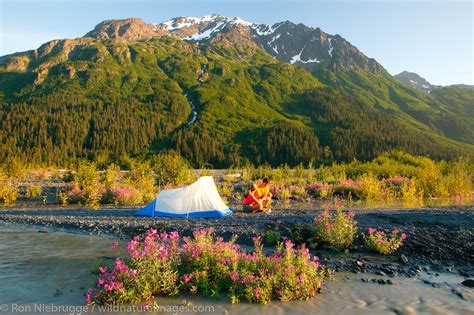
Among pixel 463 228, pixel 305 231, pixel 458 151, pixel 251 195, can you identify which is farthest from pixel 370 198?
pixel 458 151

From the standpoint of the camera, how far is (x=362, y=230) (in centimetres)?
1328

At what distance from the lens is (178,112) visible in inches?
6590

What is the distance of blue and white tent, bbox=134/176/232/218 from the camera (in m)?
18.8

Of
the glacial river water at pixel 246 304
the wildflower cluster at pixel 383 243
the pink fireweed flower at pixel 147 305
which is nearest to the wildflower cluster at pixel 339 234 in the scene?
the wildflower cluster at pixel 383 243

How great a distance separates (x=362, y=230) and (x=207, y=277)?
698 cm

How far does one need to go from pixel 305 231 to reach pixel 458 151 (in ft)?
603

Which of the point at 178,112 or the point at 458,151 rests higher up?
the point at 178,112

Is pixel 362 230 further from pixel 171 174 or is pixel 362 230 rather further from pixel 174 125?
pixel 174 125

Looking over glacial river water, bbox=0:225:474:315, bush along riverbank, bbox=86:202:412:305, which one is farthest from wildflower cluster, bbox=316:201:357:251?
bush along riverbank, bbox=86:202:412:305

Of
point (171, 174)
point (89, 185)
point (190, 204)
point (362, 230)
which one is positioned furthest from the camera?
point (171, 174)

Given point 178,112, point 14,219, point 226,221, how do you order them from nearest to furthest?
1. point 226,221
2. point 14,219
3. point 178,112

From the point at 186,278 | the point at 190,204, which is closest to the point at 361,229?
the point at 186,278

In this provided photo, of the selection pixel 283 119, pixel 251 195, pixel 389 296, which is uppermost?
pixel 283 119

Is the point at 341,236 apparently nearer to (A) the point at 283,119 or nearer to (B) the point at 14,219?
(B) the point at 14,219
